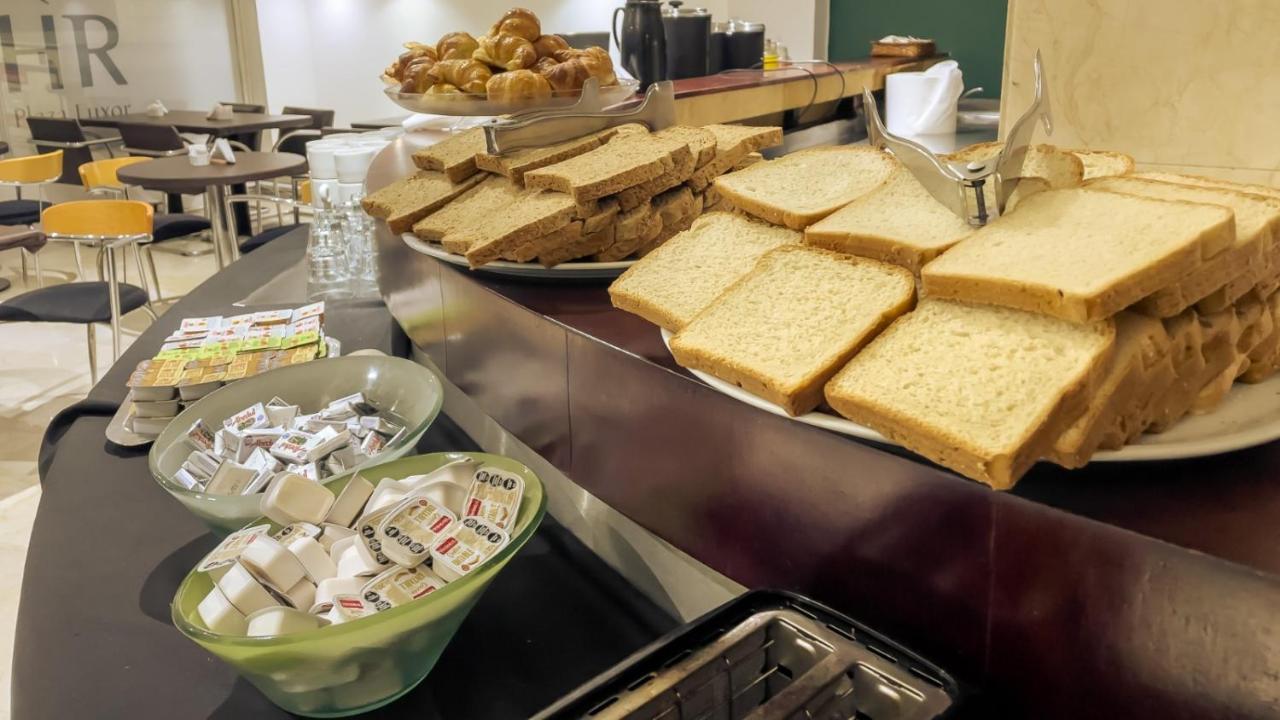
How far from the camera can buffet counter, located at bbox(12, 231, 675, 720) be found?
0.97 metres

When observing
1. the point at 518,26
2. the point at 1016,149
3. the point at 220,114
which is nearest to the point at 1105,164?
the point at 1016,149

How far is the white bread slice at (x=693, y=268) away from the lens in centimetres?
102

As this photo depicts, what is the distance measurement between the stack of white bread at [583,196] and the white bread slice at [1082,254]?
599 mm

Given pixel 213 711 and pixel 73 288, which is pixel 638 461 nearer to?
pixel 213 711

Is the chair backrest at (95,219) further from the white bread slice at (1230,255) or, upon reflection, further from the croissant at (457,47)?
the white bread slice at (1230,255)

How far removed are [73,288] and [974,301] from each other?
4545 millimetres

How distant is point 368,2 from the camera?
30.1ft

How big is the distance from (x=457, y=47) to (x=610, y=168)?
153 cm

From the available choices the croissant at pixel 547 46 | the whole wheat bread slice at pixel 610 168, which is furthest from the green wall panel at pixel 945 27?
the whole wheat bread slice at pixel 610 168

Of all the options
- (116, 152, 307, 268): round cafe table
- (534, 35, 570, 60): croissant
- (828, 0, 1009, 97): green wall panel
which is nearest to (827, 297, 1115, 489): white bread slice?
(534, 35, 570, 60): croissant

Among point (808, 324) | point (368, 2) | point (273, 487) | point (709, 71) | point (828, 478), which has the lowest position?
point (273, 487)

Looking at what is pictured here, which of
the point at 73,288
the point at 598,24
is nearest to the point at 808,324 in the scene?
the point at 73,288

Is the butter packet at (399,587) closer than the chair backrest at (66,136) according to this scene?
Yes

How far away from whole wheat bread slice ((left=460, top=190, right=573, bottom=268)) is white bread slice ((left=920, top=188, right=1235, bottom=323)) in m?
0.61
